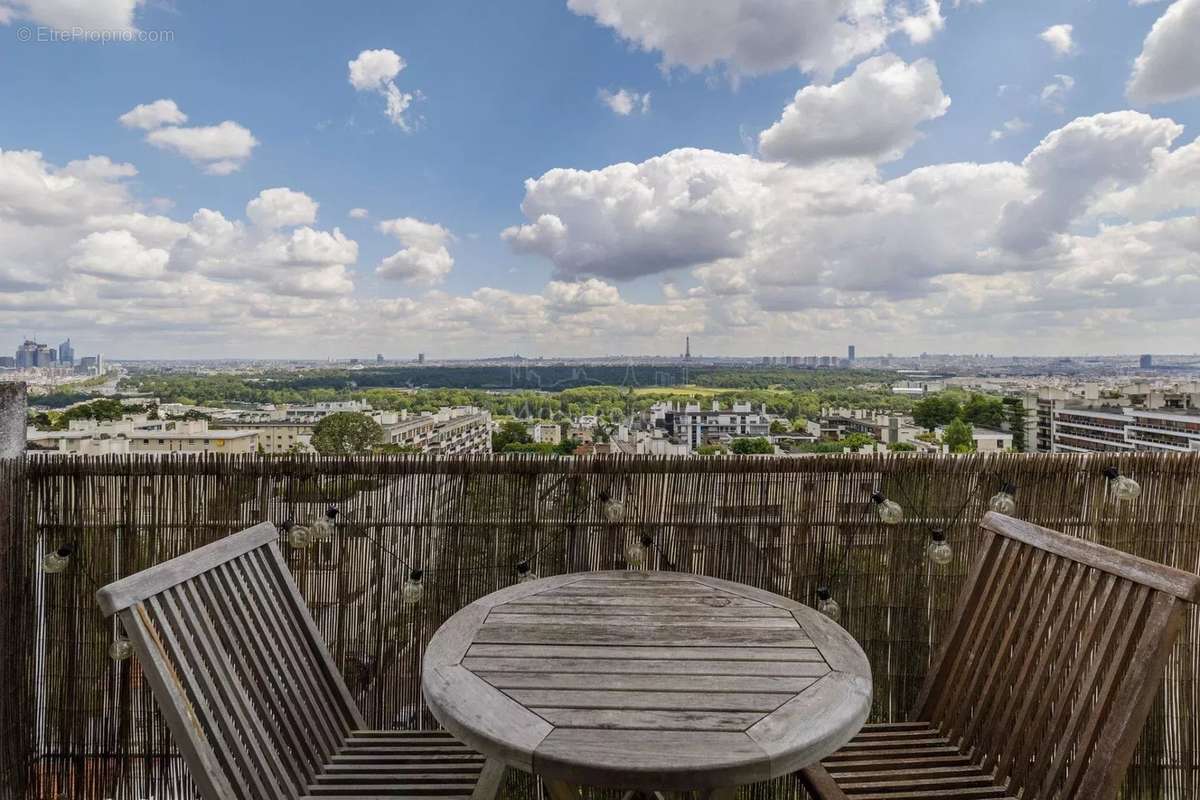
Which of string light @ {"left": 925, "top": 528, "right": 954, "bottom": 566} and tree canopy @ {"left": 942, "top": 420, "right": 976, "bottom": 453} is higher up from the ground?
tree canopy @ {"left": 942, "top": 420, "right": 976, "bottom": 453}

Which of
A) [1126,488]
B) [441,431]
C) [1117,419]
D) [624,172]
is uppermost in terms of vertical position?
[624,172]

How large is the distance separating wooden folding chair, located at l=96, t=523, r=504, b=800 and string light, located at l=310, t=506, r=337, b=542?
0.37 metres

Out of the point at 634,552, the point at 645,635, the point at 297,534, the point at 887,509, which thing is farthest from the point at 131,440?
the point at 887,509

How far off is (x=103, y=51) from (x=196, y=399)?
3.60 meters

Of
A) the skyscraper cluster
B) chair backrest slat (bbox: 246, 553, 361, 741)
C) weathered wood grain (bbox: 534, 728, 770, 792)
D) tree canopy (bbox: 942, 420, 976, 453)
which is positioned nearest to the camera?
weathered wood grain (bbox: 534, 728, 770, 792)

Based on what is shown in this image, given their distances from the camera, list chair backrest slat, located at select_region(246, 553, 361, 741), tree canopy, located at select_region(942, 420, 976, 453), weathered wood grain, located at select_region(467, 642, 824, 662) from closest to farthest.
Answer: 1. weathered wood grain, located at select_region(467, 642, 824, 662)
2. chair backrest slat, located at select_region(246, 553, 361, 741)
3. tree canopy, located at select_region(942, 420, 976, 453)

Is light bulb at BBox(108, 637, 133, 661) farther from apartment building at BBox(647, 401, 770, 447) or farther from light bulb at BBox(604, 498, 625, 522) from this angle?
apartment building at BBox(647, 401, 770, 447)

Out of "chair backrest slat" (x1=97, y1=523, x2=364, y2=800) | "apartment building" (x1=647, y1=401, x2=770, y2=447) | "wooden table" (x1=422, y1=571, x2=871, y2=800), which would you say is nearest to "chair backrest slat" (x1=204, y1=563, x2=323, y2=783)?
"chair backrest slat" (x1=97, y1=523, x2=364, y2=800)

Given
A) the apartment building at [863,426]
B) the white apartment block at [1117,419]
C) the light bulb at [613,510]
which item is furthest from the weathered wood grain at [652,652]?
the white apartment block at [1117,419]

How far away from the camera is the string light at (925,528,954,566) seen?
2.40 meters

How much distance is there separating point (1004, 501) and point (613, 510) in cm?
Answer: 163

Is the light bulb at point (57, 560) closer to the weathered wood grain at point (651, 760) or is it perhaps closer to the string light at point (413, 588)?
the string light at point (413, 588)

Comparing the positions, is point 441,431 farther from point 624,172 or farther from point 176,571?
point 624,172

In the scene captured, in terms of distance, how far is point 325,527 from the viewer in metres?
2.35
